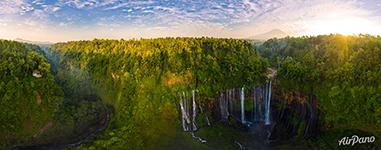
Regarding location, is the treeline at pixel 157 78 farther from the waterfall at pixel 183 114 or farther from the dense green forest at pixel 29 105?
the dense green forest at pixel 29 105

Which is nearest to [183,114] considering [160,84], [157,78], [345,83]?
[160,84]

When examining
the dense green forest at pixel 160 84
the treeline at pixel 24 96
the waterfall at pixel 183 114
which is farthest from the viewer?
the waterfall at pixel 183 114

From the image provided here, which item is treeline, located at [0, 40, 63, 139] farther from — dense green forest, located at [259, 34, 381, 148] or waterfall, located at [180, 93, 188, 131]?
dense green forest, located at [259, 34, 381, 148]

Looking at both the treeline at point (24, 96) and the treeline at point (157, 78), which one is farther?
the treeline at point (157, 78)

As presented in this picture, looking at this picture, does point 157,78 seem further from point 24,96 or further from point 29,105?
point 24,96

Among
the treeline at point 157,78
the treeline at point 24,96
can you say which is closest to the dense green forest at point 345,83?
the treeline at point 157,78

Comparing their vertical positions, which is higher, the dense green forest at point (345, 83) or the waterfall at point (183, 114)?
the dense green forest at point (345, 83)

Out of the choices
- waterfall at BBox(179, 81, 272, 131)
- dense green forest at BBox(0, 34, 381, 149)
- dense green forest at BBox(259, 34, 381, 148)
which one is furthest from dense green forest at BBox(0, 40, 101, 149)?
dense green forest at BBox(259, 34, 381, 148)
